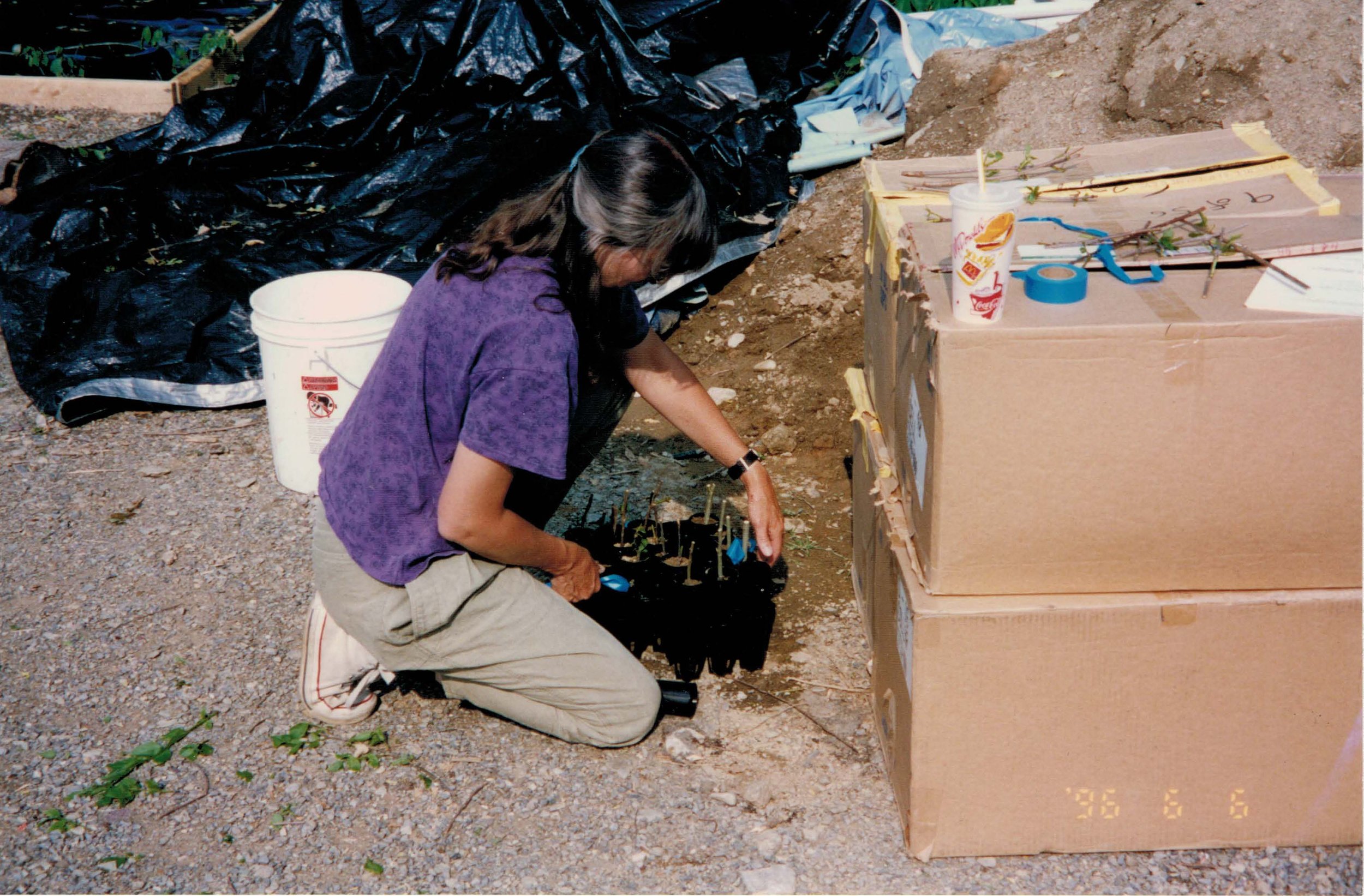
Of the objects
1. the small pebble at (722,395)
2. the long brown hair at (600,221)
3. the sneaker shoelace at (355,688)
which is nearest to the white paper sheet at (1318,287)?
the long brown hair at (600,221)

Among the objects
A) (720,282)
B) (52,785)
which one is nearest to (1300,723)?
(52,785)

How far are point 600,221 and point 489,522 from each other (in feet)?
1.96

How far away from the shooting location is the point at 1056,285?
167cm

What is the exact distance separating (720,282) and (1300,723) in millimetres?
2753

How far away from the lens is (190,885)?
1.99 metres

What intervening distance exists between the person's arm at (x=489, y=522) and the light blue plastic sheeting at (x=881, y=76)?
2727 mm

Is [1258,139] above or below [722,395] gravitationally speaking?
above

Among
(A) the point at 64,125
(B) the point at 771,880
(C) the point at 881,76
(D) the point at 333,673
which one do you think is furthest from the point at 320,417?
(A) the point at 64,125

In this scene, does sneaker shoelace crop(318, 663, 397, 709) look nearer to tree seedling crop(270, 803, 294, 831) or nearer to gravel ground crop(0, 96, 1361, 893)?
gravel ground crop(0, 96, 1361, 893)

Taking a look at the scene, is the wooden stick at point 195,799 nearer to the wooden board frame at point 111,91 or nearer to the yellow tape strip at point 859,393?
the yellow tape strip at point 859,393

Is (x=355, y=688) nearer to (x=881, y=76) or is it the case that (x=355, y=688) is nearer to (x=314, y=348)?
(x=314, y=348)

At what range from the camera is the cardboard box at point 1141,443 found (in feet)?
5.25

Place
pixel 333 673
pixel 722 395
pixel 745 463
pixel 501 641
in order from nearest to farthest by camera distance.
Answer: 1. pixel 501 641
2. pixel 333 673
3. pixel 745 463
4. pixel 722 395

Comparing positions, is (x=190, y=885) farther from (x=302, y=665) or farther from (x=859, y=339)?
(x=859, y=339)
